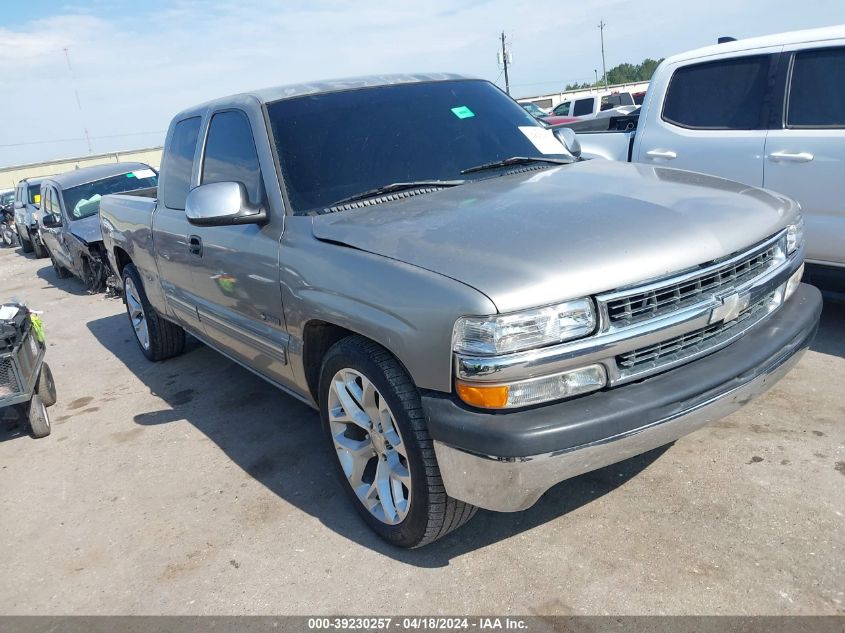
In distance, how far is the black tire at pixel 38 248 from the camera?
15023 millimetres

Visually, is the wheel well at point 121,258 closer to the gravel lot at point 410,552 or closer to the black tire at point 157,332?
the black tire at point 157,332

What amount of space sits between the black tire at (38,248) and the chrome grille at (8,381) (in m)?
12.0

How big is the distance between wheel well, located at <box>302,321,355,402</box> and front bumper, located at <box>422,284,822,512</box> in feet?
2.51

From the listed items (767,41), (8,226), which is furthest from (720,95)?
(8,226)

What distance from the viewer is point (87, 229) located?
932 cm

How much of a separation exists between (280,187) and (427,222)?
0.85 metres

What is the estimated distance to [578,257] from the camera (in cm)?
235

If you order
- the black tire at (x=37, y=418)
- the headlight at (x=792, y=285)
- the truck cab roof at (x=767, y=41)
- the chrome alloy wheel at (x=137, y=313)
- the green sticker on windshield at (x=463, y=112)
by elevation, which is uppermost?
the truck cab roof at (x=767, y=41)

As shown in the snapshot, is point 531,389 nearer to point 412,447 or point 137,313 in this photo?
point 412,447

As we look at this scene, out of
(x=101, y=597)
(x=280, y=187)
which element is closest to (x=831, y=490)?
(x=280, y=187)

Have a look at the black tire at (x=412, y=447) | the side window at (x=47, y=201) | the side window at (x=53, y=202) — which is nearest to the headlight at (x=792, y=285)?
the black tire at (x=412, y=447)

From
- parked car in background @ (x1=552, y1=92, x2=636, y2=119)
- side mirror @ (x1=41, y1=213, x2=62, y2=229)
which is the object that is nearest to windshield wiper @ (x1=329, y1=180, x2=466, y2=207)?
side mirror @ (x1=41, y1=213, x2=62, y2=229)

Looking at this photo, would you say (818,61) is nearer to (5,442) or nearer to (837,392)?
(837,392)

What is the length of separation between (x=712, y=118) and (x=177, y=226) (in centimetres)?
381
